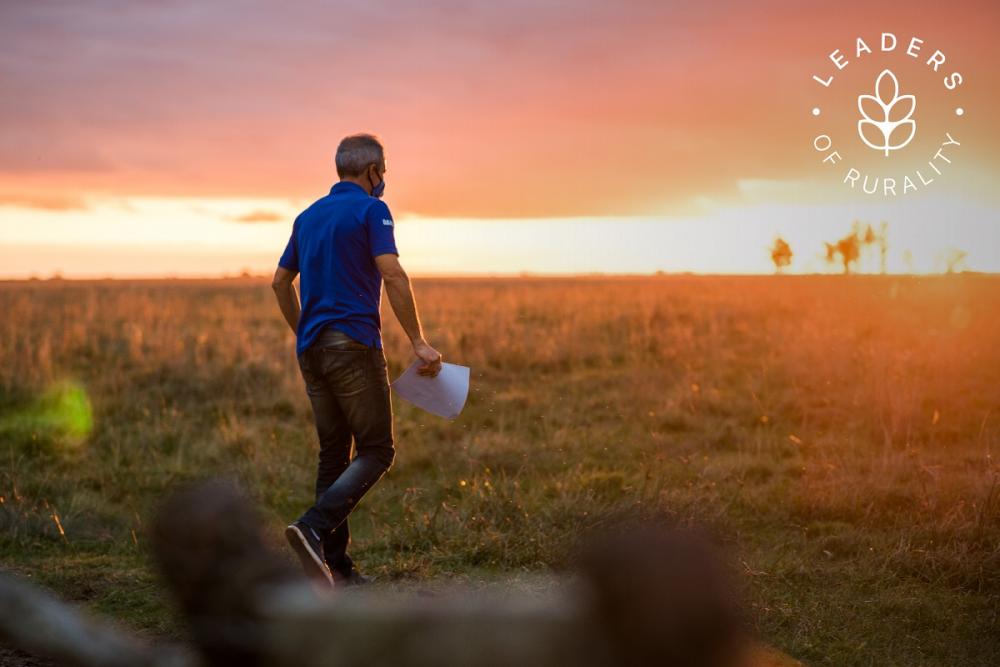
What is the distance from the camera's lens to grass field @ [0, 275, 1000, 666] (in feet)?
16.7

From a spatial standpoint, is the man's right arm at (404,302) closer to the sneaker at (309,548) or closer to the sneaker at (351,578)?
the sneaker at (309,548)

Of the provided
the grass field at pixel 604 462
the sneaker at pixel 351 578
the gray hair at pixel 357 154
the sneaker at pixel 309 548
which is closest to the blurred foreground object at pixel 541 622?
the grass field at pixel 604 462

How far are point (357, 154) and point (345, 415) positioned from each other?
1.33m

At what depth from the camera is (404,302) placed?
4480 millimetres

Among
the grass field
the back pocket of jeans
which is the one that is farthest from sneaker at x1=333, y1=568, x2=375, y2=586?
the back pocket of jeans

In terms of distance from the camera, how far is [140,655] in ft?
2.10

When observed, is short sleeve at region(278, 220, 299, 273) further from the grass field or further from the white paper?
the grass field

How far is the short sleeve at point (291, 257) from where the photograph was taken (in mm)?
4734

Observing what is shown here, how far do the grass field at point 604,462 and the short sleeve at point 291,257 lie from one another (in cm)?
144

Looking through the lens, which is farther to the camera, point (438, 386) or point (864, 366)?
point (864, 366)

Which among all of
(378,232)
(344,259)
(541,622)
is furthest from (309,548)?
(541,622)

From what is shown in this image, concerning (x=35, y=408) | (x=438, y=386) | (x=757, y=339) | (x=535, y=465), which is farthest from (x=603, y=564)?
(x=757, y=339)

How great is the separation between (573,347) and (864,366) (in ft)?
19.0

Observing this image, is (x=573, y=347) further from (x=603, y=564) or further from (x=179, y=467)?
(x=603, y=564)
